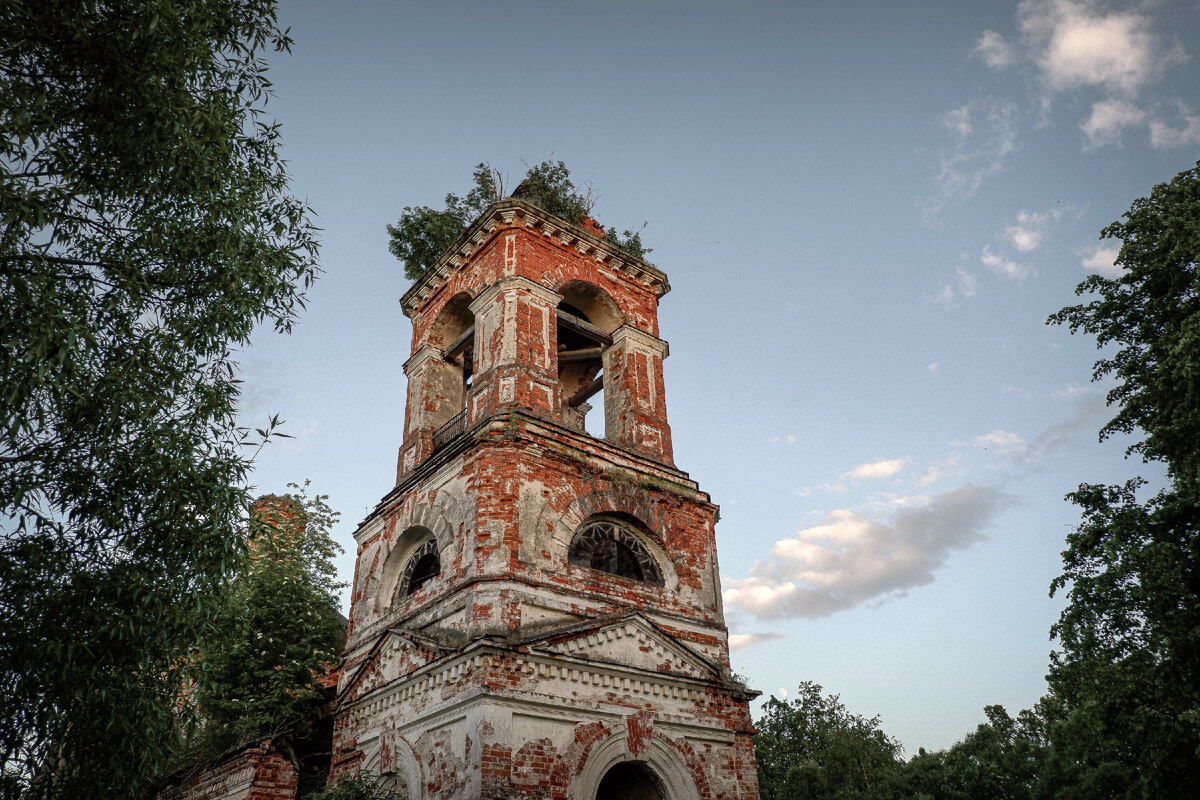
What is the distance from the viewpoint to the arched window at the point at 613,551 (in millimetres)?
12125

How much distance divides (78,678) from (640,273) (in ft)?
40.1

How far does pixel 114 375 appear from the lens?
254 inches

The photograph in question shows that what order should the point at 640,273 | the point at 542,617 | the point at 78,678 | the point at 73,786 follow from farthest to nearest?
the point at 640,273, the point at 542,617, the point at 73,786, the point at 78,678

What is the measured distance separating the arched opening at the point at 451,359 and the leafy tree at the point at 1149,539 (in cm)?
1097

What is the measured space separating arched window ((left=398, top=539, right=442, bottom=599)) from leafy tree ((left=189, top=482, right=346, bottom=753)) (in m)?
2.26

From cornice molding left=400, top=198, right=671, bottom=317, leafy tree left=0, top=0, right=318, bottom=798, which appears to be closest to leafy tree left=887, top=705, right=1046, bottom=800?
cornice molding left=400, top=198, right=671, bottom=317

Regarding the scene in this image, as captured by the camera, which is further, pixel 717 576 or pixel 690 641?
pixel 717 576

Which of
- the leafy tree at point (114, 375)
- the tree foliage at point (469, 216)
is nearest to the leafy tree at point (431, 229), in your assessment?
the tree foliage at point (469, 216)

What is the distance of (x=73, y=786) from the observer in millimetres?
6535

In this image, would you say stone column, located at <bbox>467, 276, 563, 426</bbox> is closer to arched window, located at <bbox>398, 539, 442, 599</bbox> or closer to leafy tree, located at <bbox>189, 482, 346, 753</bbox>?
arched window, located at <bbox>398, 539, 442, 599</bbox>

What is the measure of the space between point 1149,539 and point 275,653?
14.9 metres

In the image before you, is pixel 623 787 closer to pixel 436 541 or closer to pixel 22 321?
pixel 436 541

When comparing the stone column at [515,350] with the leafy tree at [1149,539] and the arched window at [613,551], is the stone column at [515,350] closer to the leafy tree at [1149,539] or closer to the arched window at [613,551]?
the arched window at [613,551]

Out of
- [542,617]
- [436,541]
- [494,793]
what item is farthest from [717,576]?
[494,793]
